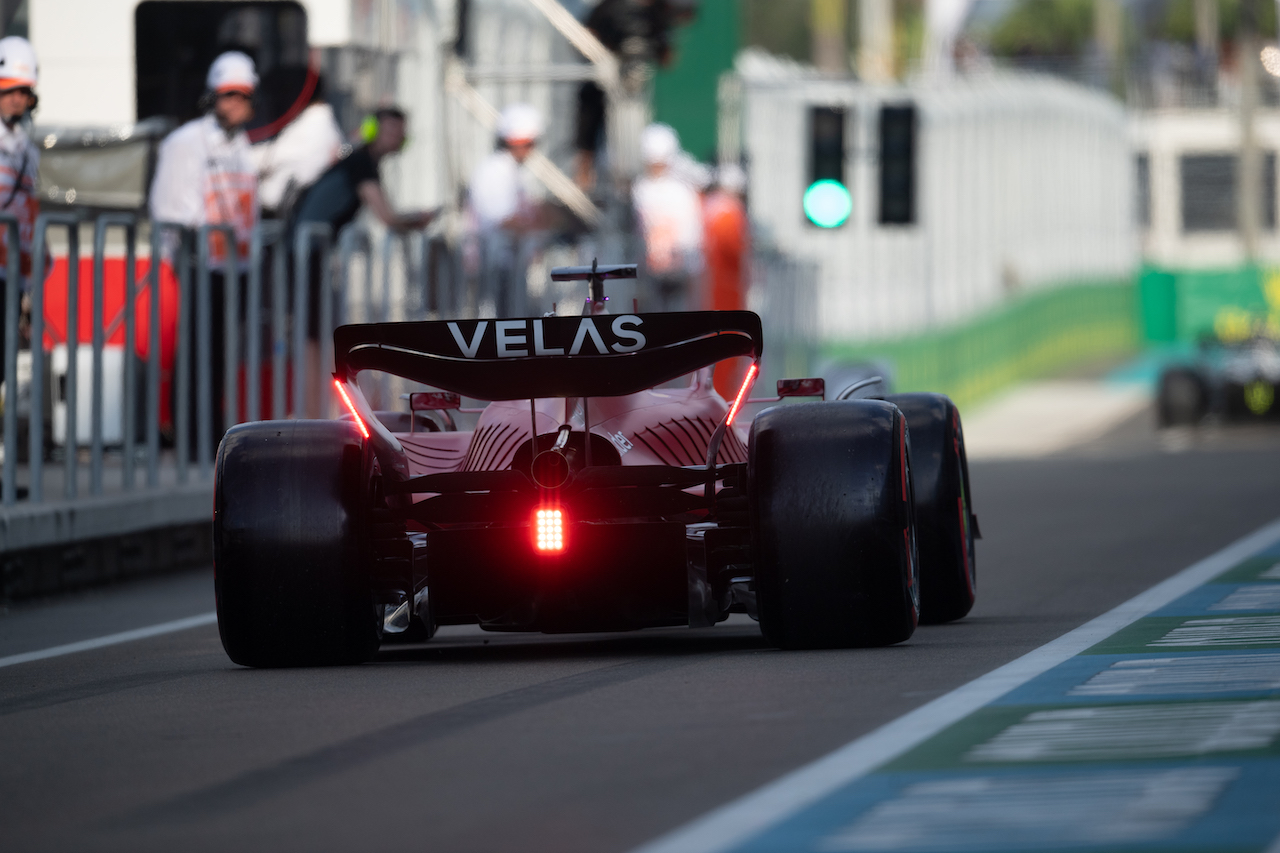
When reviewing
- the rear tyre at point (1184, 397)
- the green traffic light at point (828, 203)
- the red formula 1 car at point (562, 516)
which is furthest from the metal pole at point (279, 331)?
the rear tyre at point (1184, 397)

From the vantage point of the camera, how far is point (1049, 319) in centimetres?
4309

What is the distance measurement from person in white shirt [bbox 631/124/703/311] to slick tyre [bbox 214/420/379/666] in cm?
1341

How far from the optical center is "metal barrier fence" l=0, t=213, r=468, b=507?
480 inches

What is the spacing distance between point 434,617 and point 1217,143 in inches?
2470

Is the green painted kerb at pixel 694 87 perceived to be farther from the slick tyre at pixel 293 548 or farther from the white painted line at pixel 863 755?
the slick tyre at pixel 293 548

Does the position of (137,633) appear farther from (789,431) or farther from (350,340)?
(789,431)

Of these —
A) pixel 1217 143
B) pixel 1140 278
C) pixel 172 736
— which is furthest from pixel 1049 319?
pixel 172 736

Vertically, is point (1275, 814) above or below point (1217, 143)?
below

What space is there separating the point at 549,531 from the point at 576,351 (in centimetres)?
55

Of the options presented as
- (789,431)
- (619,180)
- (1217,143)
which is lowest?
(789,431)

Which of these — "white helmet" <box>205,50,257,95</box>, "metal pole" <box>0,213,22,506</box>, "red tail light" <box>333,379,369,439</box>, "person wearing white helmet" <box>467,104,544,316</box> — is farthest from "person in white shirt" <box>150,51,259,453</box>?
"red tail light" <box>333,379,369,439</box>

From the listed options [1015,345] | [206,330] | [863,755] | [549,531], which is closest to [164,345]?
[206,330]

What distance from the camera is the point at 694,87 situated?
32.9 metres

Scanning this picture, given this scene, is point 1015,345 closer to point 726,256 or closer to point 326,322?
point 726,256
